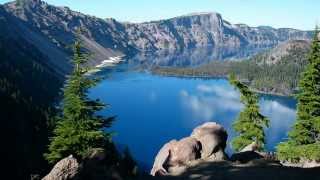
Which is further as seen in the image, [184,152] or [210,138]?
[210,138]

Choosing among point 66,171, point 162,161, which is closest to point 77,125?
point 66,171

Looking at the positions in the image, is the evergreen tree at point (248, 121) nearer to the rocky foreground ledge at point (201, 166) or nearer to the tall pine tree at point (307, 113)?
the rocky foreground ledge at point (201, 166)

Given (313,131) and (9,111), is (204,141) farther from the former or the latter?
(9,111)

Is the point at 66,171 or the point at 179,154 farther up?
the point at 66,171

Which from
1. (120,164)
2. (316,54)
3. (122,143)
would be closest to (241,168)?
(120,164)

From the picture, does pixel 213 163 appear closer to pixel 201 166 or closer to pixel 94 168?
pixel 201 166

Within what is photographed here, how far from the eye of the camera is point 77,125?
130ft

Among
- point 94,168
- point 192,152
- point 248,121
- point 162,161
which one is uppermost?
point 94,168

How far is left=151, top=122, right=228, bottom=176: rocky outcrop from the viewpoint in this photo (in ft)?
146

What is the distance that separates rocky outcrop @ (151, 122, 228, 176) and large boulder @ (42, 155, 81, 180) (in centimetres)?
1184

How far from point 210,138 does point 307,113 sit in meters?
10.7

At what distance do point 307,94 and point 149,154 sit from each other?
112422 mm

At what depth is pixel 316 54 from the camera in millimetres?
48031

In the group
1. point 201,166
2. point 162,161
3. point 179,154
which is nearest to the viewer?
point 201,166
